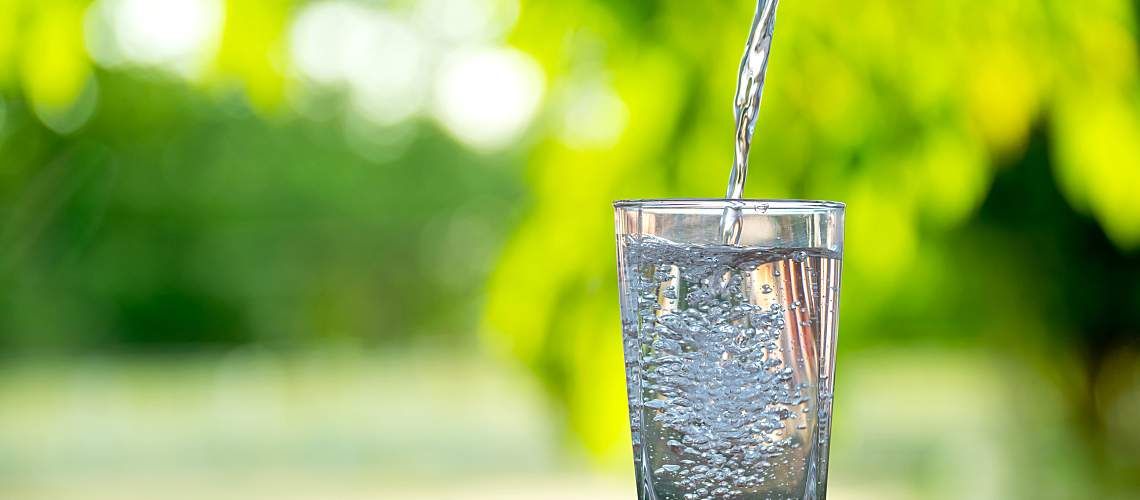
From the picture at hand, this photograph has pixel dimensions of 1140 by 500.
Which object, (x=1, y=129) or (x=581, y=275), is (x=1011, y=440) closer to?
(x=581, y=275)

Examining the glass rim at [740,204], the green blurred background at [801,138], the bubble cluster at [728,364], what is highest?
the green blurred background at [801,138]

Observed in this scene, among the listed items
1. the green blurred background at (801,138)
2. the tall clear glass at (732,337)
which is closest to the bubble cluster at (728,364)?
the tall clear glass at (732,337)

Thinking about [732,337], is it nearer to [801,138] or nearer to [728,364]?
[728,364]

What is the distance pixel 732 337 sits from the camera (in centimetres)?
83

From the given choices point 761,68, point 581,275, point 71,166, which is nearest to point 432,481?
point 71,166

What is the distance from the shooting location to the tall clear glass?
820 mm

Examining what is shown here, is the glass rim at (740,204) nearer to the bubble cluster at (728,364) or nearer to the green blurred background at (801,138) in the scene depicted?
the bubble cluster at (728,364)

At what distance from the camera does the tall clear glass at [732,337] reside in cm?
82

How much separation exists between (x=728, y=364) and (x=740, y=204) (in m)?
0.11

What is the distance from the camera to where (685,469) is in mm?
855

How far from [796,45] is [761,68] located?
0.95 metres

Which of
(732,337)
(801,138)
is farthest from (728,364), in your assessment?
(801,138)

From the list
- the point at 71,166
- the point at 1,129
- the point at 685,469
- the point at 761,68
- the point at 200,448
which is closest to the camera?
the point at 685,469

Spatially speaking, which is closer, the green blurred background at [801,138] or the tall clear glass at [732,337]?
the tall clear glass at [732,337]
